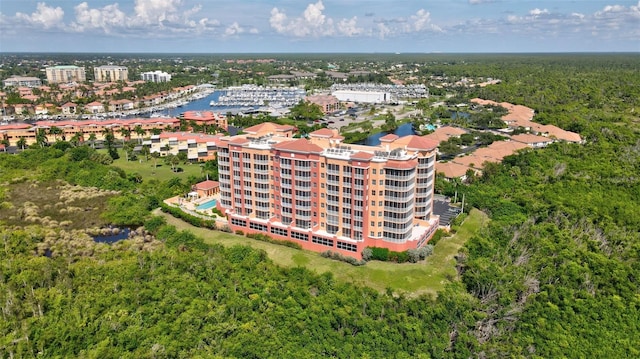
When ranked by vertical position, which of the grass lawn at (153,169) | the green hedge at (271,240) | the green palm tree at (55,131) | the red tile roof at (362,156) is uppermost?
the red tile roof at (362,156)

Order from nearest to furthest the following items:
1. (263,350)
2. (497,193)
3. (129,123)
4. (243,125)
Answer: (263,350) < (497,193) < (129,123) < (243,125)

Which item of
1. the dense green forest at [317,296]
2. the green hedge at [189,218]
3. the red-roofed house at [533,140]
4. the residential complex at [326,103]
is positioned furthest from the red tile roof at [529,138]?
the green hedge at [189,218]

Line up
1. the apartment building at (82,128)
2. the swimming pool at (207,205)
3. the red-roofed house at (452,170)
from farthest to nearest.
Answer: the apartment building at (82,128) → the red-roofed house at (452,170) → the swimming pool at (207,205)

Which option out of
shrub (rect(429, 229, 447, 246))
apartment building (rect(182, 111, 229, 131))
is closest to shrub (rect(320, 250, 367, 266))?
shrub (rect(429, 229, 447, 246))

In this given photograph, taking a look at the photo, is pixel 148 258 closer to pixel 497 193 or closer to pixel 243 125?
pixel 497 193

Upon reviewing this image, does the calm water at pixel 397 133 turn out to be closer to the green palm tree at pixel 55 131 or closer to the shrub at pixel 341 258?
the shrub at pixel 341 258

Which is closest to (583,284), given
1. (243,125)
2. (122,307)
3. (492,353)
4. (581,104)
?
(492,353)
